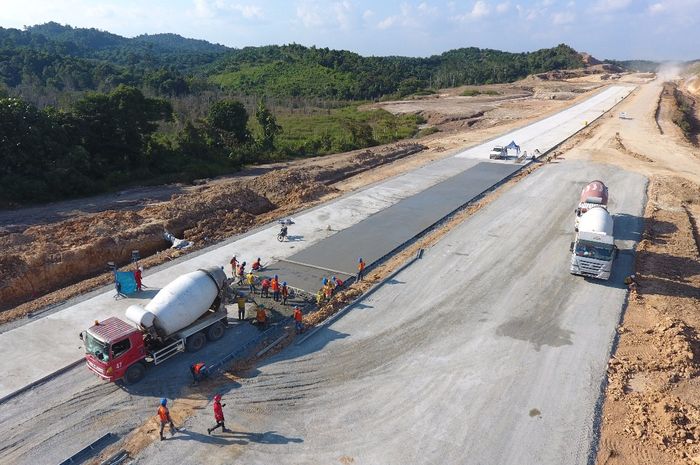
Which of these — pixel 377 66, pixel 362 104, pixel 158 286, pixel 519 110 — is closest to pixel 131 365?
pixel 158 286

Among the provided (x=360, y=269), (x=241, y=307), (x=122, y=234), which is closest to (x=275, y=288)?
(x=241, y=307)

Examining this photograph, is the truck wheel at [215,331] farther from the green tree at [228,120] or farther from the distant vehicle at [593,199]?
the green tree at [228,120]

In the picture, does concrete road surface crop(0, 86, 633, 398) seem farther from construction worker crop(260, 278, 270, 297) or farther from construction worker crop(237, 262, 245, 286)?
construction worker crop(260, 278, 270, 297)

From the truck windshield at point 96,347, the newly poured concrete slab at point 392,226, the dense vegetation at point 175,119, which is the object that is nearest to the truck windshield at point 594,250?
the newly poured concrete slab at point 392,226

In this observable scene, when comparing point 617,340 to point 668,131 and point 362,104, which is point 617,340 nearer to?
point 668,131

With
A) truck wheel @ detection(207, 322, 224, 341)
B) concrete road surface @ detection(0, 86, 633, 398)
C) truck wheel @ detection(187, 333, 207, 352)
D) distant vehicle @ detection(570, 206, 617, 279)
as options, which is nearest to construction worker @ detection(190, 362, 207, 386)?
truck wheel @ detection(187, 333, 207, 352)

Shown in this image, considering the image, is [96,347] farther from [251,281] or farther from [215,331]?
[251,281]
